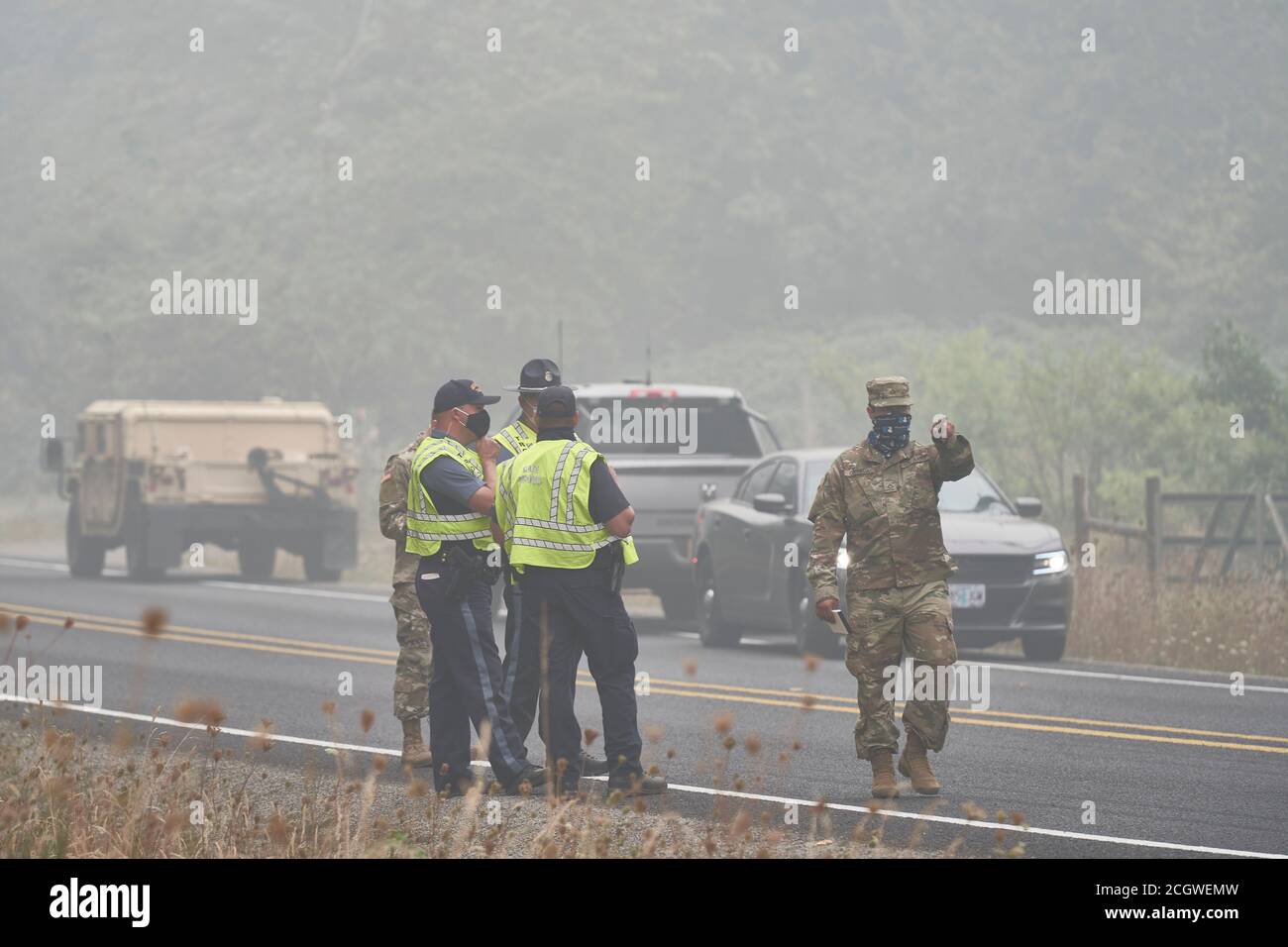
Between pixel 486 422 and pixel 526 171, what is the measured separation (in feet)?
220

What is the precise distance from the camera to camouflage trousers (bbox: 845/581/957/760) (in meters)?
10.2

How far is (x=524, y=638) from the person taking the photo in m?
10.1

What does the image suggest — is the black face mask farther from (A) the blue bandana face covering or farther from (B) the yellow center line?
(B) the yellow center line

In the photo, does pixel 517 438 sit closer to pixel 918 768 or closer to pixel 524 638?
pixel 524 638

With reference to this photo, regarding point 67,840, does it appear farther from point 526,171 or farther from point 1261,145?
point 1261,145

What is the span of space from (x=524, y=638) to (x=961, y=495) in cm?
837

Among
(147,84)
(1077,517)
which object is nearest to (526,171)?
(147,84)

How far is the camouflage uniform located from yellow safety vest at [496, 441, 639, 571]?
1.38 metres

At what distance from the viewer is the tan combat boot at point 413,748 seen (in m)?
11.2

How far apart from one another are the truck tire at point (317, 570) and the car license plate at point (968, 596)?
13.1 m

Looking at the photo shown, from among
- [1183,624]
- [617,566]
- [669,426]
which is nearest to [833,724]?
[617,566]

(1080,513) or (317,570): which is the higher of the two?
(1080,513)

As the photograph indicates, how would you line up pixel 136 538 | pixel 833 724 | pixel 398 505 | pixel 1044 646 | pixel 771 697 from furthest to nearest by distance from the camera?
pixel 136 538, pixel 1044 646, pixel 771 697, pixel 833 724, pixel 398 505

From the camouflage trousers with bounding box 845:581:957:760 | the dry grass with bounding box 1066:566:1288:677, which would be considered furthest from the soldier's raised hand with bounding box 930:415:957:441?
the dry grass with bounding box 1066:566:1288:677
